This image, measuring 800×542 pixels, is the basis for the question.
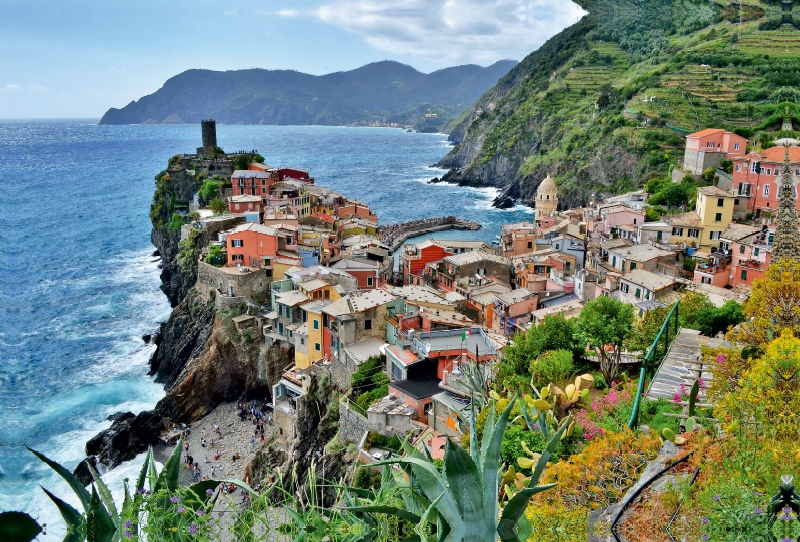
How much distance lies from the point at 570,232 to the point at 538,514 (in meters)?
40.3

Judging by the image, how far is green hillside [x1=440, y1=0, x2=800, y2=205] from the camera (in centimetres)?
6347

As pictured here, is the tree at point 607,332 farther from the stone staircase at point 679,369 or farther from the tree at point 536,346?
the stone staircase at point 679,369

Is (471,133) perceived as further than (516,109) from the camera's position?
Yes

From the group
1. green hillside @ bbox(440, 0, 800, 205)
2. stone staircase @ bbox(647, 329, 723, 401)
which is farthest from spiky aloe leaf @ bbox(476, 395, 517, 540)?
Answer: green hillside @ bbox(440, 0, 800, 205)

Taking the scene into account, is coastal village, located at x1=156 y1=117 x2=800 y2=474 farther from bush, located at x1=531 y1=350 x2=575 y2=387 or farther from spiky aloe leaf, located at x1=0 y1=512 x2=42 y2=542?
spiky aloe leaf, located at x1=0 y1=512 x2=42 y2=542

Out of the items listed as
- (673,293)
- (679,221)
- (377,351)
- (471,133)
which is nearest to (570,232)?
(679,221)

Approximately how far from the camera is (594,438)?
1091 centimetres

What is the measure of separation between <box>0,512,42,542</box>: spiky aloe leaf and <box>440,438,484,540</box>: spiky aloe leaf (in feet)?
11.0

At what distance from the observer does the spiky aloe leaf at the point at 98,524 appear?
5.45 m

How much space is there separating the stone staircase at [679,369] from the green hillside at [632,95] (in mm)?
41881

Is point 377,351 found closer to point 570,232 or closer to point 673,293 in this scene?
point 673,293

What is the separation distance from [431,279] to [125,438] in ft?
68.5

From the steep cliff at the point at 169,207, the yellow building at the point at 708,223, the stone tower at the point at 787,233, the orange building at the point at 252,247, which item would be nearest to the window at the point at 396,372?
the stone tower at the point at 787,233

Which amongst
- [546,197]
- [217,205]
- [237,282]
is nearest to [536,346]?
[237,282]
